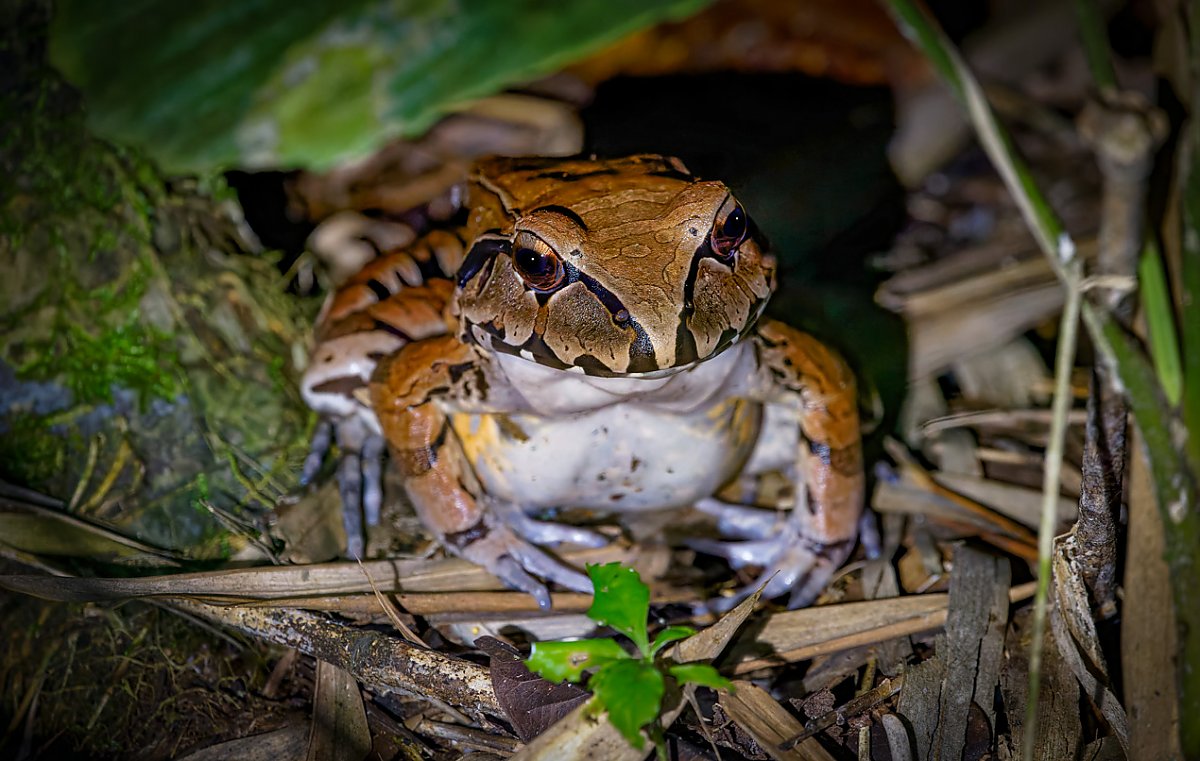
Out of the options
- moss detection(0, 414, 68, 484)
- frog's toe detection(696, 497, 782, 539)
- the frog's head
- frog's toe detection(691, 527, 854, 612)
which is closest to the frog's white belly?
frog's toe detection(696, 497, 782, 539)

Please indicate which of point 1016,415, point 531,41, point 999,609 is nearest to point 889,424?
point 1016,415

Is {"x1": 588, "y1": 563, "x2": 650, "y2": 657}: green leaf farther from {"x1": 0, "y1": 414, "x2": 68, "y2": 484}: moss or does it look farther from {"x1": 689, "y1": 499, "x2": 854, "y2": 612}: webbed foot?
{"x1": 0, "y1": 414, "x2": 68, "y2": 484}: moss

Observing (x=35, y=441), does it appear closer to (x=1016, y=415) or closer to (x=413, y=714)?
(x=413, y=714)

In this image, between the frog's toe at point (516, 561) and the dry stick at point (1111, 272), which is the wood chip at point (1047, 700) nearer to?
the dry stick at point (1111, 272)

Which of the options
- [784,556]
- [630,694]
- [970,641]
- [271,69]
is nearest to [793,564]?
[784,556]

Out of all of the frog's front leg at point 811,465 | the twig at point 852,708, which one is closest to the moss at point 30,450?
the frog's front leg at point 811,465
